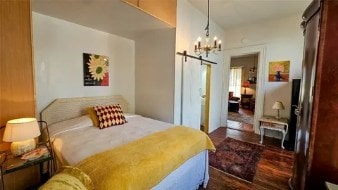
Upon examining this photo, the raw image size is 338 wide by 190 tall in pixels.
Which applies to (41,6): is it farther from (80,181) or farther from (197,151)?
(197,151)

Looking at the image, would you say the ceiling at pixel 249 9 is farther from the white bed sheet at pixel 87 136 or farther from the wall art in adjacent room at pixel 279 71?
the white bed sheet at pixel 87 136

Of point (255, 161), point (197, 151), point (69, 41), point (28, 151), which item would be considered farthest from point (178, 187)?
point (69, 41)

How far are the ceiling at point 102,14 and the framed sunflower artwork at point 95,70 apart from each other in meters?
0.56

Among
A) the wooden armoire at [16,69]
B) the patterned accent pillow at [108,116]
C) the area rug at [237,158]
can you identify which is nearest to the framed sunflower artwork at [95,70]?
the patterned accent pillow at [108,116]

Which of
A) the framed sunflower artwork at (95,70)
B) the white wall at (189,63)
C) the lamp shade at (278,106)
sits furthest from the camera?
the lamp shade at (278,106)

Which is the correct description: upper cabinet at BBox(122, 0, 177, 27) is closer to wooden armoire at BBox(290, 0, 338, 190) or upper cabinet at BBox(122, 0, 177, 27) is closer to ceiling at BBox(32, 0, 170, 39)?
ceiling at BBox(32, 0, 170, 39)

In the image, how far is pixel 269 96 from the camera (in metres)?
4.19

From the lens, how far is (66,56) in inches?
106

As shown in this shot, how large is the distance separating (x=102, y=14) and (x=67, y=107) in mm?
1628

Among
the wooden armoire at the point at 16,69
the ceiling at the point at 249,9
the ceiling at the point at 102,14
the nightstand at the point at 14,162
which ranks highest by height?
the ceiling at the point at 249,9

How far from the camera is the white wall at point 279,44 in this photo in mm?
3785

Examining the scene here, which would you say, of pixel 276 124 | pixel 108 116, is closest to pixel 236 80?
pixel 276 124

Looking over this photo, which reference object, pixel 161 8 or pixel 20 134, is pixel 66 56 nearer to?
pixel 20 134

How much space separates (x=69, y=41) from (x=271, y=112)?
4.82 metres
